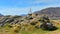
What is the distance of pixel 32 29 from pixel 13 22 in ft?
18.1

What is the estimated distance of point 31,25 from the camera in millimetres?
25250

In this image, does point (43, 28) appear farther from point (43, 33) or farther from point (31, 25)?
point (43, 33)

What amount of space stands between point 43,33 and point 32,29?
2314 mm

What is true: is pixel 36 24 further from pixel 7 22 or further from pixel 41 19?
pixel 7 22

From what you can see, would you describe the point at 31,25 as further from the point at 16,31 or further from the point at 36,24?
the point at 16,31

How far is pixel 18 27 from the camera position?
23.8m

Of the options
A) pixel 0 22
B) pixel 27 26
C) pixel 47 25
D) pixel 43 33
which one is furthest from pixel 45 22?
pixel 0 22

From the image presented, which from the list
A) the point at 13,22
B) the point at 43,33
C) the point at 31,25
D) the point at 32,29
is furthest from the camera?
the point at 13,22

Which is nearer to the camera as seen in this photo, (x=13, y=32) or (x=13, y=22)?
(x=13, y=32)

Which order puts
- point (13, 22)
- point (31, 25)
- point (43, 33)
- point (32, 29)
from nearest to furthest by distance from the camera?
point (43, 33) < point (32, 29) < point (31, 25) < point (13, 22)

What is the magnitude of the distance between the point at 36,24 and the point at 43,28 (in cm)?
109

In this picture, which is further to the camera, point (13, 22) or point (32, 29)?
point (13, 22)

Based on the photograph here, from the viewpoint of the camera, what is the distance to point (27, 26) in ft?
79.6

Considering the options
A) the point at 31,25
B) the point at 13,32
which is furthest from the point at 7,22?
the point at 13,32
